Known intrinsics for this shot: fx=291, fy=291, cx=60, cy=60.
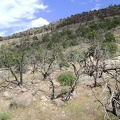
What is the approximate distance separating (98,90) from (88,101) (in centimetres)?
223

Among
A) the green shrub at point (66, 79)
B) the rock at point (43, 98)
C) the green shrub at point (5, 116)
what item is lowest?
the green shrub at point (5, 116)

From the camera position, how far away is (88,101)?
57.4 ft

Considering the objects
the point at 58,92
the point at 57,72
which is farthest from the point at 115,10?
the point at 58,92

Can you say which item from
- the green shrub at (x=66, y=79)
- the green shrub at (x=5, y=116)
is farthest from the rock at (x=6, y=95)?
the green shrub at (x=66, y=79)

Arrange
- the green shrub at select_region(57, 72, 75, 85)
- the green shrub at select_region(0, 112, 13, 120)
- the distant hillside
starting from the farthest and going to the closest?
1. the distant hillside
2. the green shrub at select_region(57, 72, 75, 85)
3. the green shrub at select_region(0, 112, 13, 120)

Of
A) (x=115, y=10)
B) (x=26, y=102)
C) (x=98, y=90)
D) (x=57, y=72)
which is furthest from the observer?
(x=115, y=10)

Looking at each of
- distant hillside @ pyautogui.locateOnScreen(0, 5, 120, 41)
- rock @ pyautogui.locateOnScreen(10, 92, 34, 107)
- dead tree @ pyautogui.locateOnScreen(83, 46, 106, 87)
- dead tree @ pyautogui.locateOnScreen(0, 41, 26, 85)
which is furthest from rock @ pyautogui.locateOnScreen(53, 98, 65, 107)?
distant hillside @ pyautogui.locateOnScreen(0, 5, 120, 41)

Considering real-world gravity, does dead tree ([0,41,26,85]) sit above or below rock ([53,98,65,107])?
above

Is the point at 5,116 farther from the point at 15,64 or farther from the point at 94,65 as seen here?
the point at 15,64

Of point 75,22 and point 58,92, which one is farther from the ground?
point 75,22

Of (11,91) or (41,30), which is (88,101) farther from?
(41,30)

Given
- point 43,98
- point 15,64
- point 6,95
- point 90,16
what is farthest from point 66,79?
point 90,16

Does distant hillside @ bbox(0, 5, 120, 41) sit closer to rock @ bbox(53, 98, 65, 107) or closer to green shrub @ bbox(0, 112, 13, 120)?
rock @ bbox(53, 98, 65, 107)

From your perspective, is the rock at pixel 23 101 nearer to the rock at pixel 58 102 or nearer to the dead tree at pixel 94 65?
the rock at pixel 58 102
